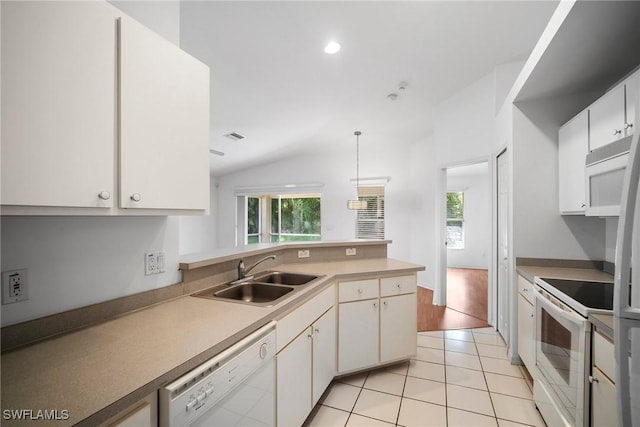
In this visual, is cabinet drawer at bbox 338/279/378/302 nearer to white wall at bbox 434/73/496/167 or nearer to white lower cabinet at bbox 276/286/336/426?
white lower cabinet at bbox 276/286/336/426

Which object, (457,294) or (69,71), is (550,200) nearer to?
(457,294)

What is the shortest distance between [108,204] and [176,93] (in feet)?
1.82

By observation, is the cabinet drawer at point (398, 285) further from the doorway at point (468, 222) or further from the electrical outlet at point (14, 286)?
the doorway at point (468, 222)

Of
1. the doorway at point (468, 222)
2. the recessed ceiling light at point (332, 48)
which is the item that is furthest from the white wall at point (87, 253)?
the doorway at point (468, 222)

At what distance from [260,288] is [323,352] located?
61cm

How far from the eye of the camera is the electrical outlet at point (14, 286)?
0.91 m

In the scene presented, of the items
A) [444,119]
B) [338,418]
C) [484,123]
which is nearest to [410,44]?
[484,123]

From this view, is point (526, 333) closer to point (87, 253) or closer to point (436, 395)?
point (436, 395)

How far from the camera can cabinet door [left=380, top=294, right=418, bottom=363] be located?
7.21 ft

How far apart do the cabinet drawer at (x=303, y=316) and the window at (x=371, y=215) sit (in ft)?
13.3

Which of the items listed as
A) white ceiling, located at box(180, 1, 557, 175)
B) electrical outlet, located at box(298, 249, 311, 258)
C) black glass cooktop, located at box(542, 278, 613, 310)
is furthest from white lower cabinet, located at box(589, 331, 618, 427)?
white ceiling, located at box(180, 1, 557, 175)

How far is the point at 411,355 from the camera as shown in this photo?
232 centimetres

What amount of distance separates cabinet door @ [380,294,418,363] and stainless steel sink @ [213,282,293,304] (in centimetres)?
87

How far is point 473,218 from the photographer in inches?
277
